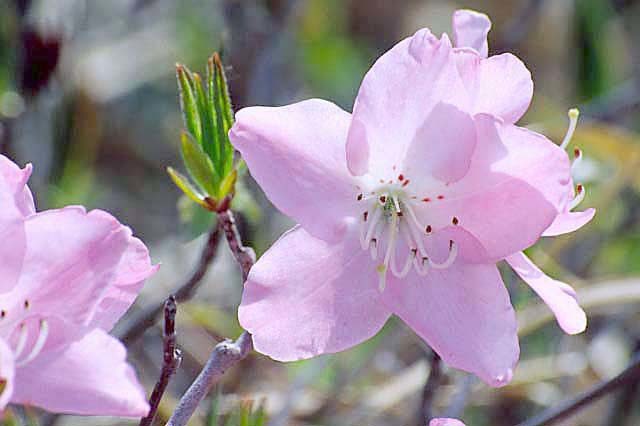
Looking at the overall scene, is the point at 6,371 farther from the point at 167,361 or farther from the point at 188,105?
the point at 188,105

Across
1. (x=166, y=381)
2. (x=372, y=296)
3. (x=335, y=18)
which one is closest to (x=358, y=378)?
(x=372, y=296)

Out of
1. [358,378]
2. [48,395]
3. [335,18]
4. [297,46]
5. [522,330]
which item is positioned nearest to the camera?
[48,395]

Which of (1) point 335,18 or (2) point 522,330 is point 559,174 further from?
(1) point 335,18

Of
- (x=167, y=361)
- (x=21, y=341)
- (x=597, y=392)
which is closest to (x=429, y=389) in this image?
(x=597, y=392)

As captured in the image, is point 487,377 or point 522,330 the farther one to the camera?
point 522,330

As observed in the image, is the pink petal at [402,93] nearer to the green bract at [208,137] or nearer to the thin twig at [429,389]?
the green bract at [208,137]
